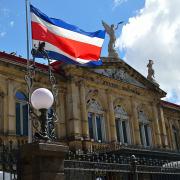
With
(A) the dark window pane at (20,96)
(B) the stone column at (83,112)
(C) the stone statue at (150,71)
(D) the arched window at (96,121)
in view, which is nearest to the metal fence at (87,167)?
(B) the stone column at (83,112)

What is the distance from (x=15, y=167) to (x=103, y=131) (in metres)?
14.9

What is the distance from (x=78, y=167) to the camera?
7836 mm

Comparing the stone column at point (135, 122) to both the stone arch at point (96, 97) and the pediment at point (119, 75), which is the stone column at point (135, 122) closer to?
the pediment at point (119, 75)

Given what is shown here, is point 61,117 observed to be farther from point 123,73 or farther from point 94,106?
point 123,73

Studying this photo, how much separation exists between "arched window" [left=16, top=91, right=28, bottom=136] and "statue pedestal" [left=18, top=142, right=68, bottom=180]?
1163 centimetres

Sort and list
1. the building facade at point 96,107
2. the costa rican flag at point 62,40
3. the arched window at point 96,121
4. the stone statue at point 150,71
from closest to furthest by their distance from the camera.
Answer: the costa rican flag at point 62,40 < the building facade at point 96,107 < the arched window at point 96,121 < the stone statue at point 150,71

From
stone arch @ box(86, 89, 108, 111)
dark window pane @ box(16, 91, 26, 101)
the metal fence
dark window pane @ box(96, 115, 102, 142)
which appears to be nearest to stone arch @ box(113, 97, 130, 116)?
stone arch @ box(86, 89, 108, 111)

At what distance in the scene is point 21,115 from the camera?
18.6 m

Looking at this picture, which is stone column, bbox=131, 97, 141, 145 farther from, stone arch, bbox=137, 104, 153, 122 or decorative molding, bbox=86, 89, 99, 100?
decorative molding, bbox=86, 89, 99, 100

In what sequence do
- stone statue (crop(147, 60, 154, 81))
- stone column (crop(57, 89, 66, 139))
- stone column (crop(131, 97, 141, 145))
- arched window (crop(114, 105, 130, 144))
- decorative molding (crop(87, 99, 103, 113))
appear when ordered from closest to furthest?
1. stone column (crop(57, 89, 66, 139))
2. decorative molding (crop(87, 99, 103, 113))
3. arched window (crop(114, 105, 130, 144))
4. stone column (crop(131, 97, 141, 145))
5. stone statue (crop(147, 60, 154, 81))

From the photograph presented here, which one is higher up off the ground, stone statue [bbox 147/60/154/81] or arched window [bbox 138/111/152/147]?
stone statue [bbox 147/60/154/81]

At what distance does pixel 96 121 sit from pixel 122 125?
2.22 metres

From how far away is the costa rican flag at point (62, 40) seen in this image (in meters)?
12.2

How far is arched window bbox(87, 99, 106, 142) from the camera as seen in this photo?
70.1 feet
